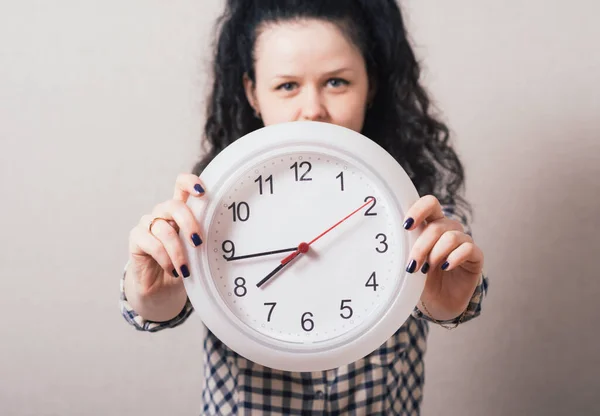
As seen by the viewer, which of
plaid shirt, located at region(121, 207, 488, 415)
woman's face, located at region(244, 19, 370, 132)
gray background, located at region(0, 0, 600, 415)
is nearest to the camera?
woman's face, located at region(244, 19, 370, 132)

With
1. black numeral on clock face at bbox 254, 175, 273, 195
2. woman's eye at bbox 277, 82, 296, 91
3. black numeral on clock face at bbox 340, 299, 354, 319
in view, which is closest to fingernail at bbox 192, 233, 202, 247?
black numeral on clock face at bbox 254, 175, 273, 195

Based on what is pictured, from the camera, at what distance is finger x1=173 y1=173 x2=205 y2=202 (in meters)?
0.79

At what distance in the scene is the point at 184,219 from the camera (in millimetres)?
784

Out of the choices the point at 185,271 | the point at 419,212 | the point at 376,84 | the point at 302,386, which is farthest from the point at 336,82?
the point at 302,386

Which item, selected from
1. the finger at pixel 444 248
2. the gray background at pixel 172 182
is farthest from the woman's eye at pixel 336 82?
the gray background at pixel 172 182

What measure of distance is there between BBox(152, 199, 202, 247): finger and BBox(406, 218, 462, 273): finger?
276 millimetres

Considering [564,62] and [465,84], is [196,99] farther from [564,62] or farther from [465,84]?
[564,62]

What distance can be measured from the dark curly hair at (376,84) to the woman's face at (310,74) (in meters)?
0.03

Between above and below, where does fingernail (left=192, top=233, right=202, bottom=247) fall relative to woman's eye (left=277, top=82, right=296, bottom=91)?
below

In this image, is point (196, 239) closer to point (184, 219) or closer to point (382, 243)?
point (184, 219)

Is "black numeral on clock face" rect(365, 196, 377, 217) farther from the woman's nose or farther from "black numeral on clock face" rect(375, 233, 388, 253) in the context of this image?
the woman's nose

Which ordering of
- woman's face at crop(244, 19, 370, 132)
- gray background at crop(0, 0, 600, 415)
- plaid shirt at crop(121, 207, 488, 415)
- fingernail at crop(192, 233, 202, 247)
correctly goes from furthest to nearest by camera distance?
gray background at crop(0, 0, 600, 415) < plaid shirt at crop(121, 207, 488, 415) < woman's face at crop(244, 19, 370, 132) < fingernail at crop(192, 233, 202, 247)

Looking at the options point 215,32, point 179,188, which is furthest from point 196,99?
point 179,188

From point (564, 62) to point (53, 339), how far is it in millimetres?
1343
